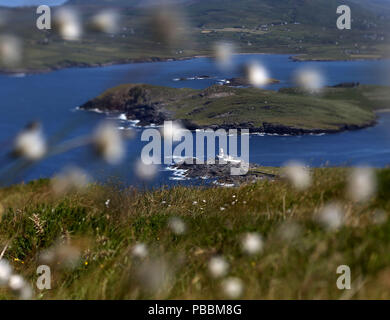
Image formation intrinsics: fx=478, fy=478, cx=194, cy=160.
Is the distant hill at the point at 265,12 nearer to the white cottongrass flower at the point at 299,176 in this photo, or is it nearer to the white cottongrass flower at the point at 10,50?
the white cottongrass flower at the point at 299,176

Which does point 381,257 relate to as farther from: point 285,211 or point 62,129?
point 62,129

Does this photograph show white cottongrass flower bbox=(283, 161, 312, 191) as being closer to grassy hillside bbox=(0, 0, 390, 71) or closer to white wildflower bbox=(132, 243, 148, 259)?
grassy hillside bbox=(0, 0, 390, 71)

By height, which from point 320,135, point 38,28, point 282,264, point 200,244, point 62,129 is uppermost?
point 38,28

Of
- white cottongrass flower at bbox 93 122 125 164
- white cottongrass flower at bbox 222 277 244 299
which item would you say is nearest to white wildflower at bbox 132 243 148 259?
white cottongrass flower at bbox 222 277 244 299
